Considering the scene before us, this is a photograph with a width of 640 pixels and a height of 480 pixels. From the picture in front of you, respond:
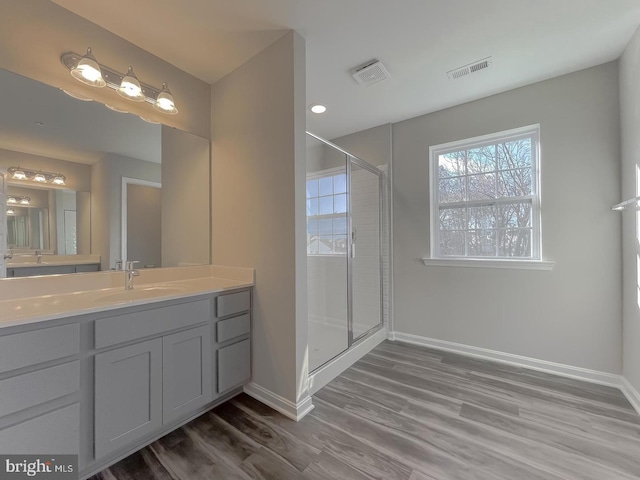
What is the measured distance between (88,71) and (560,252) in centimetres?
370

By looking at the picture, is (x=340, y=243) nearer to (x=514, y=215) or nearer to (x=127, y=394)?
(x=514, y=215)

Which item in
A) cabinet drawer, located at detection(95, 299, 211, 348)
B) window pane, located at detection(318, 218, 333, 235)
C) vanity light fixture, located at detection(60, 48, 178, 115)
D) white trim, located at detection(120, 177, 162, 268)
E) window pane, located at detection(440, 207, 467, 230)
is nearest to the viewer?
cabinet drawer, located at detection(95, 299, 211, 348)

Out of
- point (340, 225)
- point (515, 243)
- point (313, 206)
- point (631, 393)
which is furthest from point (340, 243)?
point (631, 393)

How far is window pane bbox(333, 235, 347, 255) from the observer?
273cm

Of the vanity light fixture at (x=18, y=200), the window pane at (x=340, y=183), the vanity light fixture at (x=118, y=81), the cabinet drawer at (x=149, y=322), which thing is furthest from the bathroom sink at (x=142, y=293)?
the window pane at (x=340, y=183)

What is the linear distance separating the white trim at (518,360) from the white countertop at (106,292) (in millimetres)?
2088

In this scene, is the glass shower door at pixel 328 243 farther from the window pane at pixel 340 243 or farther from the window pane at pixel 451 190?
the window pane at pixel 451 190

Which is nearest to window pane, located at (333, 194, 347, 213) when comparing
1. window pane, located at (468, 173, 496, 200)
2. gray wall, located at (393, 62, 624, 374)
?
gray wall, located at (393, 62, 624, 374)

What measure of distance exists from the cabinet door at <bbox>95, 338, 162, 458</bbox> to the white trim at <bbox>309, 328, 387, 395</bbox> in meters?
1.02

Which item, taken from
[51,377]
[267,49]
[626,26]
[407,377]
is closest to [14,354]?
[51,377]

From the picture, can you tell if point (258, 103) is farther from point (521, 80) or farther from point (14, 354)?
point (521, 80)

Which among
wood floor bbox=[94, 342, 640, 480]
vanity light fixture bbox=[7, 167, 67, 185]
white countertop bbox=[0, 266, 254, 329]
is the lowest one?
wood floor bbox=[94, 342, 640, 480]

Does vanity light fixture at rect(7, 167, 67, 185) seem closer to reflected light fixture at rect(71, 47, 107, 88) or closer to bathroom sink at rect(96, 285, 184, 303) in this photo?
reflected light fixture at rect(71, 47, 107, 88)

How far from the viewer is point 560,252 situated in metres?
2.26
